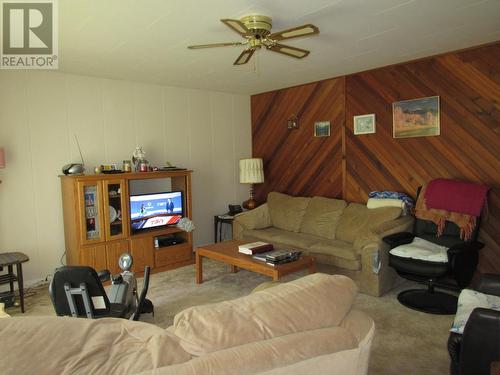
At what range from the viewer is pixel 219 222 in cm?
560

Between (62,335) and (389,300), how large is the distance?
324 centimetres

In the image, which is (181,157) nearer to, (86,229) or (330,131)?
(86,229)

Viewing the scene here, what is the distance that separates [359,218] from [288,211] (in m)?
1.08

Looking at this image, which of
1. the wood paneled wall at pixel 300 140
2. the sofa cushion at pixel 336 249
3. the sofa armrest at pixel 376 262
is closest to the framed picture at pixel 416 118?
the wood paneled wall at pixel 300 140

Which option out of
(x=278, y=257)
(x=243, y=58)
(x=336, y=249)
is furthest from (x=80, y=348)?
(x=336, y=249)

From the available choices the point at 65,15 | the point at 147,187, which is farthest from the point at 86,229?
the point at 65,15

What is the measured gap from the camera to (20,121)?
12.9ft

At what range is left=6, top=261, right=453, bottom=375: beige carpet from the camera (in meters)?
2.42

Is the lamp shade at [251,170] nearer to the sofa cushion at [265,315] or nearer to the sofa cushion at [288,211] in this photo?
the sofa cushion at [288,211]

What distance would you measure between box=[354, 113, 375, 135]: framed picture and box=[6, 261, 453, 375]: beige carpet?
6.24ft

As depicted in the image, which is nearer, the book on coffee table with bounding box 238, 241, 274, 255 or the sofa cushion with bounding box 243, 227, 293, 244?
the book on coffee table with bounding box 238, 241, 274, 255

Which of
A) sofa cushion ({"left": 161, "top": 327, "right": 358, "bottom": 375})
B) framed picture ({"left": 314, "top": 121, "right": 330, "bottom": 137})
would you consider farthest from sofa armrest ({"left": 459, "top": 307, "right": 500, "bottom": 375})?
framed picture ({"left": 314, "top": 121, "right": 330, "bottom": 137})

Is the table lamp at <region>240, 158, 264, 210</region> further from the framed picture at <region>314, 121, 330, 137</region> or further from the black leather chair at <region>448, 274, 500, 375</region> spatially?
the black leather chair at <region>448, 274, 500, 375</region>

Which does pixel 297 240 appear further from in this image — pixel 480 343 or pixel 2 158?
pixel 2 158
